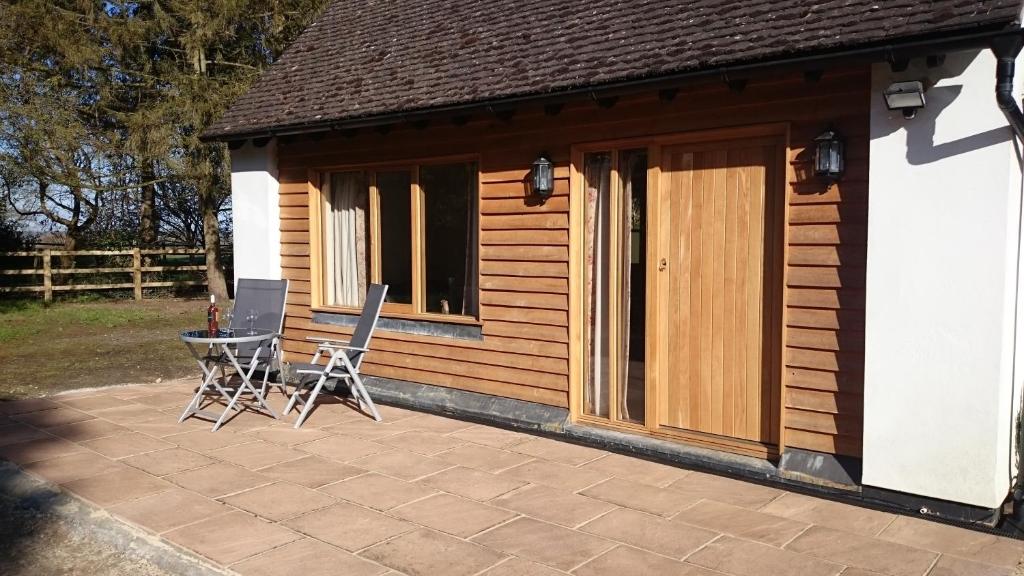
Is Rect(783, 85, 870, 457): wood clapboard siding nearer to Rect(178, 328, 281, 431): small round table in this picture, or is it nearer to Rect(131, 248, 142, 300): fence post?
Rect(178, 328, 281, 431): small round table

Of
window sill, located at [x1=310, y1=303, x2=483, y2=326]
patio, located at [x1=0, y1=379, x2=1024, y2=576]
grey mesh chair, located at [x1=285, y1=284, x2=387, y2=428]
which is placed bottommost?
patio, located at [x1=0, y1=379, x2=1024, y2=576]

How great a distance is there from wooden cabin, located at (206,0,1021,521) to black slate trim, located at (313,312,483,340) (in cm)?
2

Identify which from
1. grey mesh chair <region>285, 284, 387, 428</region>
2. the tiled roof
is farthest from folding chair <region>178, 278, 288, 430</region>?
the tiled roof

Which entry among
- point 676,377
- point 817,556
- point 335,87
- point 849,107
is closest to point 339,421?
point 676,377

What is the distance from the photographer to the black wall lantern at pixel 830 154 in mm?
4637

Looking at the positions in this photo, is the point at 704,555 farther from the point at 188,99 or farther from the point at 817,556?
the point at 188,99

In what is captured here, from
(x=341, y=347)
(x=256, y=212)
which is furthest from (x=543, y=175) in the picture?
(x=256, y=212)

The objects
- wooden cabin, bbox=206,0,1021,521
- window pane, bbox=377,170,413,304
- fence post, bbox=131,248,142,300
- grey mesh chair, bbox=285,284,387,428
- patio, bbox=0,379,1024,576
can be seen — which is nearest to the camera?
patio, bbox=0,379,1024,576

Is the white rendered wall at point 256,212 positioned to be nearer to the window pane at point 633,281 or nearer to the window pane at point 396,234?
the window pane at point 396,234

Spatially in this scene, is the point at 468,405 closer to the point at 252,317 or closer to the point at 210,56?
the point at 252,317

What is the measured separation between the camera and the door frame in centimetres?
500

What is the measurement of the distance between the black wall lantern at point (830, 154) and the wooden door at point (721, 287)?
0.37 m

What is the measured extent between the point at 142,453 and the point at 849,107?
5207mm

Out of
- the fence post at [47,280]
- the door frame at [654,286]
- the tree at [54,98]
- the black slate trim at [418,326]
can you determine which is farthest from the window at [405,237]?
the fence post at [47,280]
